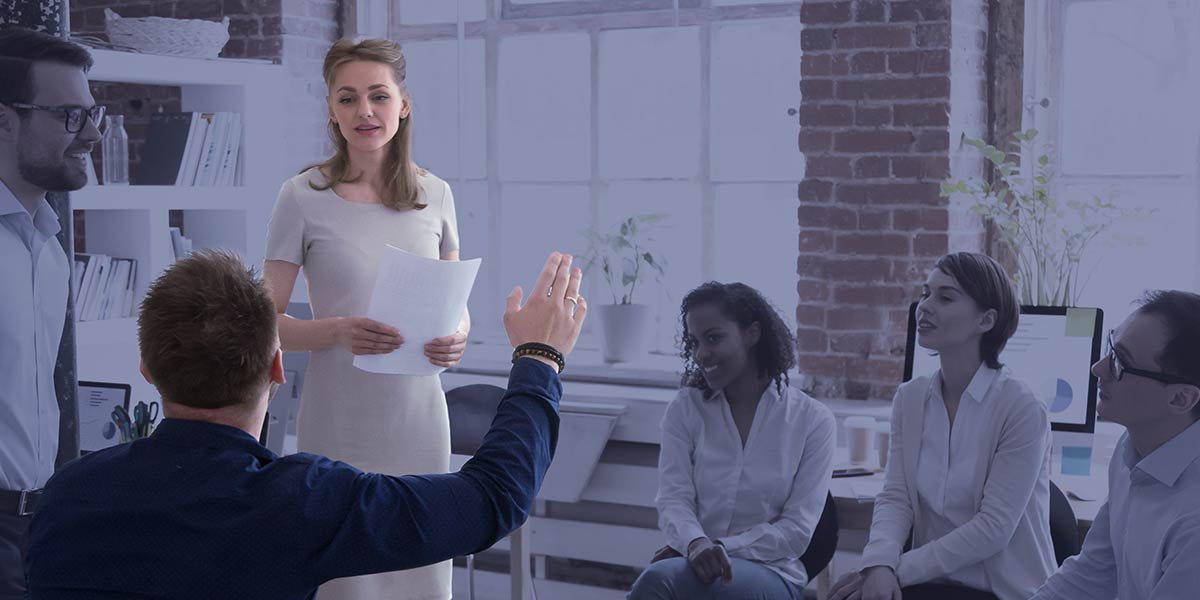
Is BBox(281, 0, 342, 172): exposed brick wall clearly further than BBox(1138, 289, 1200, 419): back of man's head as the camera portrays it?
Yes

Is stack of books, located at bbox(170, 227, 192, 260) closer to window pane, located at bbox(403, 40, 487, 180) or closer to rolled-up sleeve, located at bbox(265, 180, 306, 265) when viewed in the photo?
window pane, located at bbox(403, 40, 487, 180)

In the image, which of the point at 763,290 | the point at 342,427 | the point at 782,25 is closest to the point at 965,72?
the point at 782,25

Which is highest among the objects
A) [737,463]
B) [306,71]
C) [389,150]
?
[306,71]

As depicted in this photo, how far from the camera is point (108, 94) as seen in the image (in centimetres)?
443

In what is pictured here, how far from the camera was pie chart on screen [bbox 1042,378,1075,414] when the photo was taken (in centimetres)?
307

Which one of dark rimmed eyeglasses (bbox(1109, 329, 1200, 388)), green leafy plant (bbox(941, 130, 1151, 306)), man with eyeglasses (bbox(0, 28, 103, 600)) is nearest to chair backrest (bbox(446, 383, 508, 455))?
green leafy plant (bbox(941, 130, 1151, 306))

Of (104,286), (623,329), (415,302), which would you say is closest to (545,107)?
(623,329)

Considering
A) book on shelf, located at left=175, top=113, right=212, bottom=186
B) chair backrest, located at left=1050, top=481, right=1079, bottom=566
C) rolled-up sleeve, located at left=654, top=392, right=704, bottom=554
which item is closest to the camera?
chair backrest, located at left=1050, top=481, right=1079, bottom=566

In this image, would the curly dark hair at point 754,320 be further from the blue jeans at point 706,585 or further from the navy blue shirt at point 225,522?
the navy blue shirt at point 225,522

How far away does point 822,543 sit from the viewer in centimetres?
289

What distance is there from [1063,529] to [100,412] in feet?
8.04

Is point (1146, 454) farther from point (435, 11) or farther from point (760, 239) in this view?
point (435, 11)

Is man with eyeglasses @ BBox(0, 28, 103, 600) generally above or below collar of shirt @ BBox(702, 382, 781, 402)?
above

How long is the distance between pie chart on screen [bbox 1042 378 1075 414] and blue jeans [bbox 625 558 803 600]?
915mm
